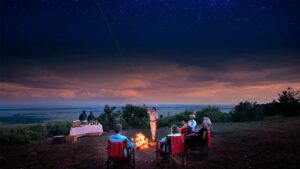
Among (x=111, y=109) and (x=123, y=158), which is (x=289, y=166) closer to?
(x=123, y=158)

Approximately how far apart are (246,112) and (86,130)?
15.2 m

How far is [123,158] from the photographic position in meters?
7.62

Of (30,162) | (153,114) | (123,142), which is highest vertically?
(153,114)

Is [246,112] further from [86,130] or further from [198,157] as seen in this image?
[198,157]

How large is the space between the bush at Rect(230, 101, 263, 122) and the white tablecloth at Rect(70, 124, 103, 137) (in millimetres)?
13367

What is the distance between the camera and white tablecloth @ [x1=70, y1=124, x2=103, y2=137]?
14.5m

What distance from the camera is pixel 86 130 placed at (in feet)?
50.3

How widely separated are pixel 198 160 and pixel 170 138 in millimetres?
1625

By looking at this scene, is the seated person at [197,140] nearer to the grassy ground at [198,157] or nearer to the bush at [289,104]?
the grassy ground at [198,157]

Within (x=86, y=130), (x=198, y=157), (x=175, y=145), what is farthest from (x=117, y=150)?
(x=86, y=130)

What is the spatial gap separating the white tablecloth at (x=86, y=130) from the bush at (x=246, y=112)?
1337cm

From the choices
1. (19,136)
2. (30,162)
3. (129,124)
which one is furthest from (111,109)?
(30,162)

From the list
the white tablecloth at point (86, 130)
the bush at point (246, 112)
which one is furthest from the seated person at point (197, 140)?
the bush at point (246, 112)

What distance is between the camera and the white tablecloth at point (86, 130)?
47.7 feet
